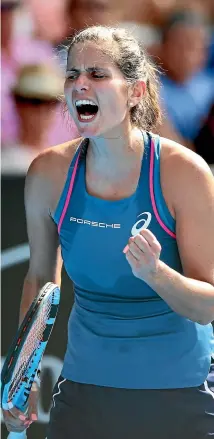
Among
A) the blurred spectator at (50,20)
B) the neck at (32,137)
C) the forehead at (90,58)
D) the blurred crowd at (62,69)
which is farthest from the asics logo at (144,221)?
the blurred spectator at (50,20)

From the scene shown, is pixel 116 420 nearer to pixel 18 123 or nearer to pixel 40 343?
pixel 40 343

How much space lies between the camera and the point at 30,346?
2326 millimetres

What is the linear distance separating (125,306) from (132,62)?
65 centimetres

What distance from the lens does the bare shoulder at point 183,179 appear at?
2256 mm

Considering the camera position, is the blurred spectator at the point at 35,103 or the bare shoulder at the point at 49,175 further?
the blurred spectator at the point at 35,103

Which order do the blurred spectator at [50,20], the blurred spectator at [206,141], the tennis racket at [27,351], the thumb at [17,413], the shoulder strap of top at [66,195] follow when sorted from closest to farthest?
the tennis racket at [27,351] → the thumb at [17,413] → the shoulder strap of top at [66,195] → the blurred spectator at [206,141] → the blurred spectator at [50,20]

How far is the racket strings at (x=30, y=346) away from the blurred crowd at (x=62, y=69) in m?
1.53

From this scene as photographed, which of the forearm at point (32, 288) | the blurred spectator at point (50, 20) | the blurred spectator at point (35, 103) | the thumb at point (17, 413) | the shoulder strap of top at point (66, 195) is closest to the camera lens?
the thumb at point (17, 413)

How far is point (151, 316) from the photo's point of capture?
2.38 metres

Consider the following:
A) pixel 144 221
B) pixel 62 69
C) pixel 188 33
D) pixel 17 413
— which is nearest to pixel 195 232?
pixel 144 221

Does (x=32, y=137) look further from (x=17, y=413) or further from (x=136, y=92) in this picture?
(x=17, y=413)

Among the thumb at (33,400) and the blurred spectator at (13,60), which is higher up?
the blurred spectator at (13,60)

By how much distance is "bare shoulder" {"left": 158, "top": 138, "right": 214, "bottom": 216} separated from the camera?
7.40 ft

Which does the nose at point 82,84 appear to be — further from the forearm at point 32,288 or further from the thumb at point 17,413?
the thumb at point 17,413
